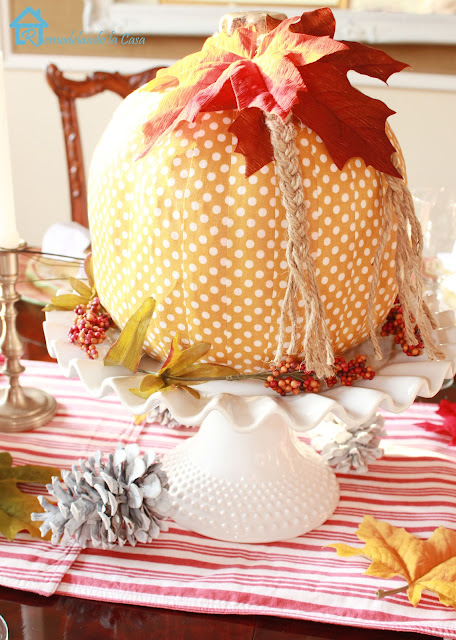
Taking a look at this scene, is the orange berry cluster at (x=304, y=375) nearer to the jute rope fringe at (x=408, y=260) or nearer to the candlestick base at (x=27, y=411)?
the jute rope fringe at (x=408, y=260)

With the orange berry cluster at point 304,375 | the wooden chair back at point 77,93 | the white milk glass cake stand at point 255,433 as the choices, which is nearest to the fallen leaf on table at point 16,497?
the white milk glass cake stand at point 255,433

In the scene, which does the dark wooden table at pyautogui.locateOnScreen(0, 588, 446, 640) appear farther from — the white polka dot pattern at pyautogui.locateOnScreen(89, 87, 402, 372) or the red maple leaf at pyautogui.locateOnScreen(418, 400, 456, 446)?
the red maple leaf at pyautogui.locateOnScreen(418, 400, 456, 446)

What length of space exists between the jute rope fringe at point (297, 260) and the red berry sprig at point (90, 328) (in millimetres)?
176

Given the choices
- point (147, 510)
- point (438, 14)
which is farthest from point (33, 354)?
point (438, 14)

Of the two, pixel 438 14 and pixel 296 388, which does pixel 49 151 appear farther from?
pixel 296 388

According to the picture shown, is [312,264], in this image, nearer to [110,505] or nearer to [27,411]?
[110,505]

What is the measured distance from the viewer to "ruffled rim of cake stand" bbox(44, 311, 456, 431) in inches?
19.5

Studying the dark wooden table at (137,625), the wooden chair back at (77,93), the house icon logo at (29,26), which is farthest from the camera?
the house icon logo at (29,26)

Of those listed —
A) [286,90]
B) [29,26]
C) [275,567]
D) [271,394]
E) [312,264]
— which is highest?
[29,26]

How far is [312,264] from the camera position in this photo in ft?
1.60

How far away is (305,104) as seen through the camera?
50 centimetres

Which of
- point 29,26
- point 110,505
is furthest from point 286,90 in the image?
point 29,26

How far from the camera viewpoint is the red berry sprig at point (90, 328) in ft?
1.92

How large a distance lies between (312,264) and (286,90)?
123mm
